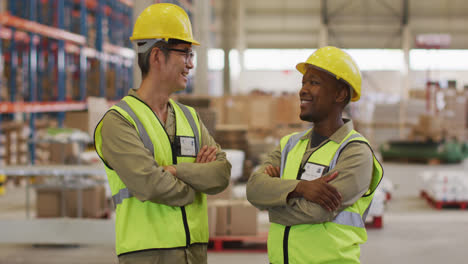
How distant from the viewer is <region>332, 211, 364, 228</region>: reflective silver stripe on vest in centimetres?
239

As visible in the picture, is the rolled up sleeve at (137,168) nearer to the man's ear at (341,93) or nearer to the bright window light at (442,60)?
the man's ear at (341,93)

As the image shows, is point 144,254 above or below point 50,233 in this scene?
above

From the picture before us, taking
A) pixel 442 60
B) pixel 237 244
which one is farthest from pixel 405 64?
pixel 237 244

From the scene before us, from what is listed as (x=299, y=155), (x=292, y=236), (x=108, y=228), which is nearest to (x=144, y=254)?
(x=292, y=236)

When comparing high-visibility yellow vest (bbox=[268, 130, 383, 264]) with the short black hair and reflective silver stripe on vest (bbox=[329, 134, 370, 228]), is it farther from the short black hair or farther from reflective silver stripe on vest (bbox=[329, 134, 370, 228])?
the short black hair

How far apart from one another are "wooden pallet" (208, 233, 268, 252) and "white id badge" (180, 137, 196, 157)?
11.8 ft

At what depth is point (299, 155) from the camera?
254 centimetres

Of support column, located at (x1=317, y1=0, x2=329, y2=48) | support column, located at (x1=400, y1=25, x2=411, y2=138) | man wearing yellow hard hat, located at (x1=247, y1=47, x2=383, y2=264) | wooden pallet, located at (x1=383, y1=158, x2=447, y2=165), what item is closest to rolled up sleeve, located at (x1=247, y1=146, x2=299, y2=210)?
A: man wearing yellow hard hat, located at (x1=247, y1=47, x2=383, y2=264)

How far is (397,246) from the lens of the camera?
639cm

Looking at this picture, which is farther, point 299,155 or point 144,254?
point 299,155

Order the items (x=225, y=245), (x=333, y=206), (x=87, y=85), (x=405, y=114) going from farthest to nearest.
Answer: (x=405, y=114) → (x=87, y=85) → (x=225, y=245) → (x=333, y=206)

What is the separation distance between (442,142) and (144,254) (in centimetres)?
1382

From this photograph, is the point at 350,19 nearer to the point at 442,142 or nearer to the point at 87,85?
the point at 442,142

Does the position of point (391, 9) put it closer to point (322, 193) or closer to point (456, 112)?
point (456, 112)
